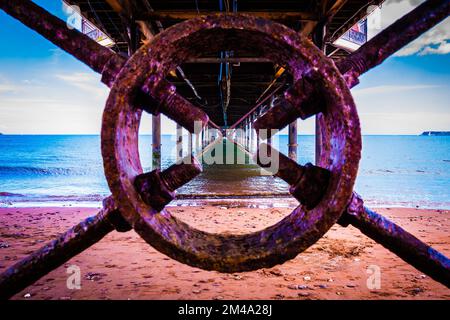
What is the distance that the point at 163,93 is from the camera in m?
1.35

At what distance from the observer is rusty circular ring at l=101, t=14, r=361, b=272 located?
4.07ft

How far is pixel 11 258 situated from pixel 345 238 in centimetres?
503

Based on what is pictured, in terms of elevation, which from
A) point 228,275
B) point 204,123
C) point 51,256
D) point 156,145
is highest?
point 156,145

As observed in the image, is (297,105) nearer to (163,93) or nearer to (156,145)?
(163,93)

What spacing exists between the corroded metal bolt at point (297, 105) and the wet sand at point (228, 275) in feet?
8.08

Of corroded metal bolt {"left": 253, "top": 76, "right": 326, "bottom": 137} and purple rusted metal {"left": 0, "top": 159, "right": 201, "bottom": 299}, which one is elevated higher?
corroded metal bolt {"left": 253, "top": 76, "right": 326, "bottom": 137}

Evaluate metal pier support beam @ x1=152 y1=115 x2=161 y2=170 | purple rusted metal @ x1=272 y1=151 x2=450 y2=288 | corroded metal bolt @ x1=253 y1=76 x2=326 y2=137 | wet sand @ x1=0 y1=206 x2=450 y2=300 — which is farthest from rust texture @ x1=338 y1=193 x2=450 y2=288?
metal pier support beam @ x1=152 y1=115 x2=161 y2=170

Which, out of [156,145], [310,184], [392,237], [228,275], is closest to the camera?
[310,184]

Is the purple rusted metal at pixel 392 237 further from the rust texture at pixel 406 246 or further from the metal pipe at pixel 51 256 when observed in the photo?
the metal pipe at pixel 51 256

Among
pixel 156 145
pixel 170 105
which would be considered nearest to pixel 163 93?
pixel 170 105

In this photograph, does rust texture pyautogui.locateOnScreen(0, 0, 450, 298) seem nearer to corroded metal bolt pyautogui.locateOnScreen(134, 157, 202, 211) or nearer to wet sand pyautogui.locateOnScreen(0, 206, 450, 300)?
corroded metal bolt pyautogui.locateOnScreen(134, 157, 202, 211)

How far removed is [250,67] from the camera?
9.89 meters

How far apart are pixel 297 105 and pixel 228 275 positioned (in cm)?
308

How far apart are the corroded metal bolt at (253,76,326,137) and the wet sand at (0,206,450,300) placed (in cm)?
246
